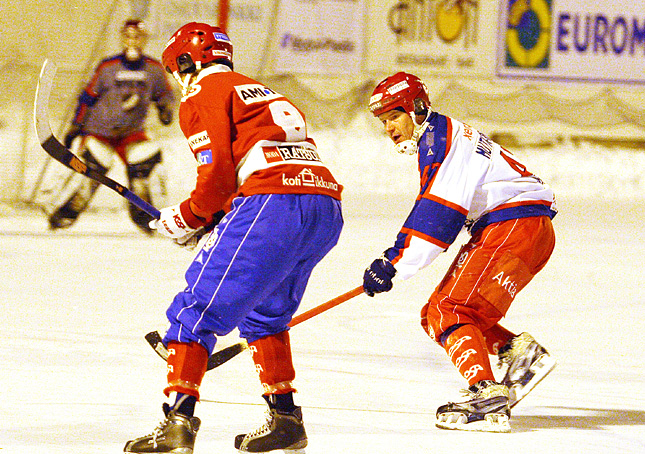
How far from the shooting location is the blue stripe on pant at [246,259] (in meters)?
2.76

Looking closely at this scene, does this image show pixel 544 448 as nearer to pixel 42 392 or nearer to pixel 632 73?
pixel 42 392

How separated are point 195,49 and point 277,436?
1.08 m

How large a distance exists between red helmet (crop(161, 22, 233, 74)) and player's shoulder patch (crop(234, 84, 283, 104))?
17 cm

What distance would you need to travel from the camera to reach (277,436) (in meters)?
2.95

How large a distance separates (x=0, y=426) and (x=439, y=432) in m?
1.25

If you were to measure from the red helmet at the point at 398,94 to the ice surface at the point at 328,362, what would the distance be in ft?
3.14

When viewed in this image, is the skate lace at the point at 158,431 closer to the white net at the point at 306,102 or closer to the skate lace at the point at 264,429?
the skate lace at the point at 264,429

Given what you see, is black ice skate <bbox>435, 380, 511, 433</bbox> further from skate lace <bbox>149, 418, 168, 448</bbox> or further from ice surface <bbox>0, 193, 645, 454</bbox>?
skate lace <bbox>149, 418, 168, 448</bbox>

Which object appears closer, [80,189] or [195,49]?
[195,49]

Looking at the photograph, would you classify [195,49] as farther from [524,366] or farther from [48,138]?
[524,366]

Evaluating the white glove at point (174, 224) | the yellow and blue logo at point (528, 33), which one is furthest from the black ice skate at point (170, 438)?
the yellow and blue logo at point (528, 33)

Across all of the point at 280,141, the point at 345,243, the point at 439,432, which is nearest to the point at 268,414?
the point at 439,432

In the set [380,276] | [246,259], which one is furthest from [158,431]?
[380,276]

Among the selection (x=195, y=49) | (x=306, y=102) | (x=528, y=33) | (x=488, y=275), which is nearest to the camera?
(x=195, y=49)
